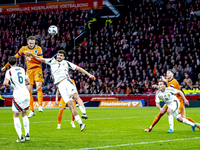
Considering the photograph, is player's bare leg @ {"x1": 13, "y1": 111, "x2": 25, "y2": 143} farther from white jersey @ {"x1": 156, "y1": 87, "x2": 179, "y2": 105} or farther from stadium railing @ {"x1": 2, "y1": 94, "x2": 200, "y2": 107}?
stadium railing @ {"x1": 2, "y1": 94, "x2": 200, "y2": 107}

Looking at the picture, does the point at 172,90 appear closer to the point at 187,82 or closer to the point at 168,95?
the point at 168,95

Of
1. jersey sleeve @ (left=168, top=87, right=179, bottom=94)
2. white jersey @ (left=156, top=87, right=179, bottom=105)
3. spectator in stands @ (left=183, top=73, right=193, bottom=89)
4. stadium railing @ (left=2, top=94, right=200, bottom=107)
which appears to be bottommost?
stadium railing @ (left=2, top=94, right=200, bottom=107)

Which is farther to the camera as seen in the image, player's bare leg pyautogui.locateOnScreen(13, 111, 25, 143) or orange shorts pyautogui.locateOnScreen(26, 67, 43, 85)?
orange shorts pyautogui.locateOnScreen(26, 67, 43, 85)

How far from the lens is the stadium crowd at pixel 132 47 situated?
1013 inches

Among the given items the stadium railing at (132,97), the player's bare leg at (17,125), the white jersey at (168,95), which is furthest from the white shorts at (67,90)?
the stadium railing at (132,97)

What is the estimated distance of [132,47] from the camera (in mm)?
28250

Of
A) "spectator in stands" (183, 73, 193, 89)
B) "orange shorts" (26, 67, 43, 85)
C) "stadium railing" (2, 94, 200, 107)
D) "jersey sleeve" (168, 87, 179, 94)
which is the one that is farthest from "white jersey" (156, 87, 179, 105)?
"stadium railing" (2, 94, 200, 107)

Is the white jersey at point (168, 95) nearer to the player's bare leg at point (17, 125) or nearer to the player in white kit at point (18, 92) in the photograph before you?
the player in white kit at point (18, 92)

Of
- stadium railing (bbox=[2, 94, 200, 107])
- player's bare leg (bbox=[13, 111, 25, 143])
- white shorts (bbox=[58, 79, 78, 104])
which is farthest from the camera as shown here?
stadium railing (bbox=[2, 94, 200, 107])

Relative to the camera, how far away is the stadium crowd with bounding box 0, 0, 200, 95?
25.7 metres

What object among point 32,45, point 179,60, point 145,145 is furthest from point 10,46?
point 145,145

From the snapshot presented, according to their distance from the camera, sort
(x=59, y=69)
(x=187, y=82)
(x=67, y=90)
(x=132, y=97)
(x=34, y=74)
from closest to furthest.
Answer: (x=67, y=90), (x=59, y=69), (x=34, y=74), (x=187, y=82), (x=132, y=97)

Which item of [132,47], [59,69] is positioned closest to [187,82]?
[132,47]

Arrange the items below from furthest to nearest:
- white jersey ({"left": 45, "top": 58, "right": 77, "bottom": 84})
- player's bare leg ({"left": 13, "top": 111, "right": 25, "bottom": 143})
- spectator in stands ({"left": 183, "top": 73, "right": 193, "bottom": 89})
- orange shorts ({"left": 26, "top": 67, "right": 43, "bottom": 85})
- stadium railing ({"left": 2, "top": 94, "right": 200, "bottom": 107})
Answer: stadium railing ({"left": 2, "top": 94, "right": 200, "bottom": 107})
spectator in stands ({"left": 183, "top": 73, "right": 193, "bottom": 89})
orange shorts ({"left": 26, "top": 67, "right": 43, "bottom": 85})
white jersey ({"left": 45, "top": 58, "right": 77, "bottom": 84})
player's bare leg ({"left": 13, "top": 111, "right": 25, "bottom": 143})
